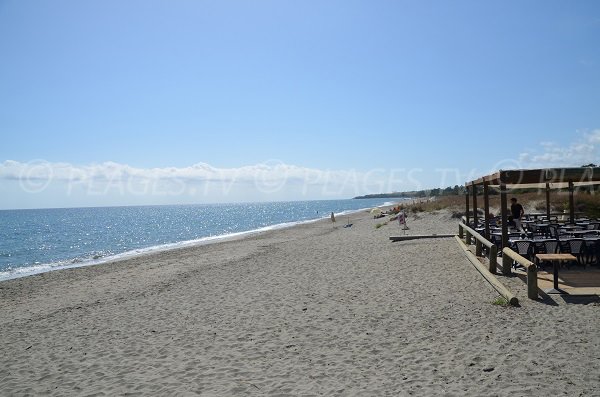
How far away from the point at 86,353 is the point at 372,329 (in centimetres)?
408

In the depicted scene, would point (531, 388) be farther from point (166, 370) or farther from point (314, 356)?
point (166, 370)

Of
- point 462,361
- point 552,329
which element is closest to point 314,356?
point 462,361

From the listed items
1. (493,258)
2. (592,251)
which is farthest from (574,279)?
(592,251)

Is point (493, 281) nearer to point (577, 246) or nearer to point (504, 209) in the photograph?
point (504, 209)

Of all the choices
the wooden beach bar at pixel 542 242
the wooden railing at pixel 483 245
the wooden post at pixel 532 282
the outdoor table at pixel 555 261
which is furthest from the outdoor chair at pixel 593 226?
the wooden post at pixel 532 282

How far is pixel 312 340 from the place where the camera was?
615cm

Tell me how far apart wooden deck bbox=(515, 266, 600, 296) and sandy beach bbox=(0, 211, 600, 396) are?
0.60 metres

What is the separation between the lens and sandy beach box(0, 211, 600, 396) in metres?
4.69

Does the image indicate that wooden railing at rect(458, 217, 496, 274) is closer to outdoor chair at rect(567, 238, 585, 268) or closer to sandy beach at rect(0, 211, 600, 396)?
sandy beach at rect(0, 211, 600, 396)

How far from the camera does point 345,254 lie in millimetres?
15250

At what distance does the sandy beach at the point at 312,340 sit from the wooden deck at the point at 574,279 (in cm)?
60

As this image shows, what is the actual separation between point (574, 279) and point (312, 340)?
550 cm

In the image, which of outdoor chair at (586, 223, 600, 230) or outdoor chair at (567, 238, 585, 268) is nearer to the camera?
outdoor chair at (567, 238, 585, 268)

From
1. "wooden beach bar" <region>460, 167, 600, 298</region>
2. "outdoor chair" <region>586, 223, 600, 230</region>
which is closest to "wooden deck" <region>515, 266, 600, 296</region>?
"wooden beach bar" <region>460, 167, 600, 298</region>
